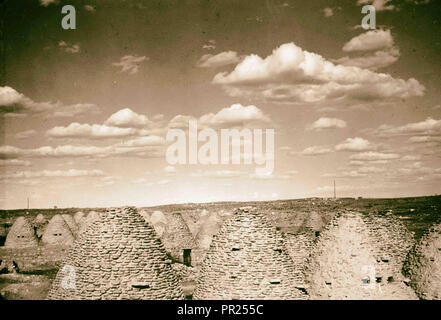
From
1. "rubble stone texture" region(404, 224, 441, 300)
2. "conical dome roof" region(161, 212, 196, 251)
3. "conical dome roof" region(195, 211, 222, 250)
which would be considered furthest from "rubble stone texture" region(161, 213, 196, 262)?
"rubble stone texture" region(404, 224, 441, 300)

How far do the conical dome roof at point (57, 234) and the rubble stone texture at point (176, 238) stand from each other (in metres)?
12.6

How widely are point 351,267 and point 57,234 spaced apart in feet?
94.2

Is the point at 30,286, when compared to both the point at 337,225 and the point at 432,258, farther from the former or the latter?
the point at 432,258

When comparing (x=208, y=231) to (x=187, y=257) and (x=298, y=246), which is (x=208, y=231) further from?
(x=298, y=246)

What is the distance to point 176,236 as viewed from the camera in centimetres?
2555

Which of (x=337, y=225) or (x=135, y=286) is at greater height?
(x=337, y=225)

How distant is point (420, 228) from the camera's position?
46.8 metres

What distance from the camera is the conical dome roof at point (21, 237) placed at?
33438 millimetres

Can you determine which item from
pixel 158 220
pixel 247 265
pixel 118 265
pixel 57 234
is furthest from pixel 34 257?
pixel 247 265

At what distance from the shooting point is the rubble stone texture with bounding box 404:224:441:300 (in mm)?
12273

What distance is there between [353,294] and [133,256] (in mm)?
6605

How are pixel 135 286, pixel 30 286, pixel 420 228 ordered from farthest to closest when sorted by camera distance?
pixel 420 228 → pixel 30 286 → pixel 135 286
